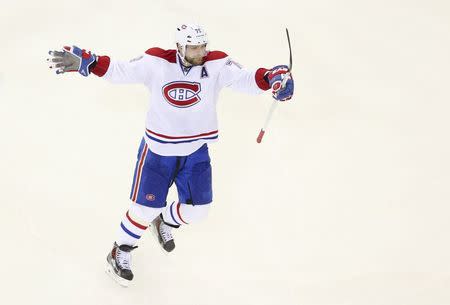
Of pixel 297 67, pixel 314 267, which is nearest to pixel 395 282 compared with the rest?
pixel 314 267

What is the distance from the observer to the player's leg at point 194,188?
5.16 metres

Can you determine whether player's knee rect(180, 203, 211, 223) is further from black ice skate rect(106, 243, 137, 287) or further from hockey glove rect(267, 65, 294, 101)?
hockey glove rect(267, 65, 294, 101)

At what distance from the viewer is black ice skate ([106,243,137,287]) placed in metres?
5.38

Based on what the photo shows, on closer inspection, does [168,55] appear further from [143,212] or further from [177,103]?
[143,212]

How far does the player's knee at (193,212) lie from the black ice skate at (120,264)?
0.45 metres

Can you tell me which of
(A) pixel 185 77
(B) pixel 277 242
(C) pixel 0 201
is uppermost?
(A) pixel 185 77

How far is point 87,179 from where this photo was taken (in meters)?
6.36

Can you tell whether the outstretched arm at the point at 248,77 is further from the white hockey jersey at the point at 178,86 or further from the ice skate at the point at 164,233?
the ice skate at the point at 164,233

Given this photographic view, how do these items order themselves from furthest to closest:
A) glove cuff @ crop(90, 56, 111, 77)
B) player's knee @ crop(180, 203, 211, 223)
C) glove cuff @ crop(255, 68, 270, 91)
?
player's knee @ crop(180, 203, 211, 223), glove cuff @ crop(255, 68, 270, 91), glove cuff @ crop(90, 56, 111, 77)

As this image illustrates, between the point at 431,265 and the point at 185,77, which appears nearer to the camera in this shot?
the point at 185,77

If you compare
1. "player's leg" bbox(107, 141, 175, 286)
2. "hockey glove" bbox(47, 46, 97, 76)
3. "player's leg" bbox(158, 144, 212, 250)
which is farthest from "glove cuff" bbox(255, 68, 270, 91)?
Result: "hockey glove" bbox(47, 46, 97, 76)

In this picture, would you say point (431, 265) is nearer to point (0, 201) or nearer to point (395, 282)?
point (395, 282)

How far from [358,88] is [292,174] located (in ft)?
5.56

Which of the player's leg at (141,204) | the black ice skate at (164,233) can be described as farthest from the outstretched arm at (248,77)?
the black ice skate at (164,233)
